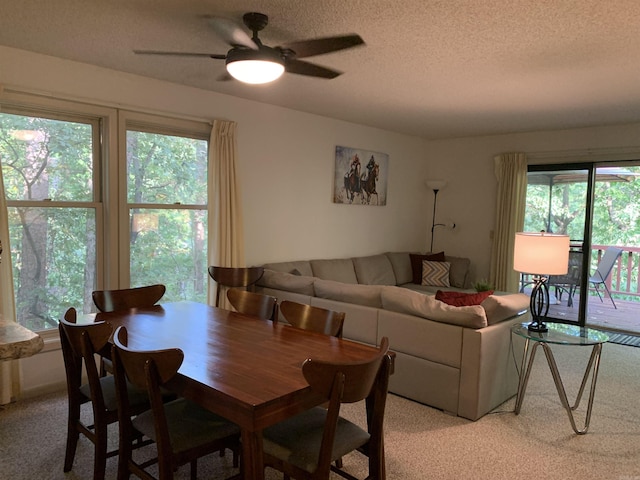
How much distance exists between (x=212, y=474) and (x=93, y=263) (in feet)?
6.91

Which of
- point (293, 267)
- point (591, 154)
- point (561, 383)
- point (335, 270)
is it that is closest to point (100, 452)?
point (561, 383)

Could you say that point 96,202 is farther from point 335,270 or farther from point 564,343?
point 564,343

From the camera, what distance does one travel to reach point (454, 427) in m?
2.98

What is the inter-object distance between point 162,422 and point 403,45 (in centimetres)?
248

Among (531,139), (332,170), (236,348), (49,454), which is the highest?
(531,139)

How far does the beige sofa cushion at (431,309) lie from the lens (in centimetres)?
303

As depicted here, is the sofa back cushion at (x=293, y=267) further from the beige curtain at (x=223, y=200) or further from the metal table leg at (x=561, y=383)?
the metal table leg at (x=561, y=383)

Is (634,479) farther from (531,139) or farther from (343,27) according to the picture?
(531,139)

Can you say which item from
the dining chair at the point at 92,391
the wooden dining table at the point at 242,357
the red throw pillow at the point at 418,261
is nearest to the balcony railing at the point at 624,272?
the red throw pillow at the point at 418,261

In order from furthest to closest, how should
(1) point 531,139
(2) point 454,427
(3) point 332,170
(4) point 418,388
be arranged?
(1) point 531,139 < (3) point 332,170 < (4) point 418,388 < (2) point 454,427

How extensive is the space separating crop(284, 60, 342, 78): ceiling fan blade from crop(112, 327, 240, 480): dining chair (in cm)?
166

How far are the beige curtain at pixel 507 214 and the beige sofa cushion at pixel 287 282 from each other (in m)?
3.09

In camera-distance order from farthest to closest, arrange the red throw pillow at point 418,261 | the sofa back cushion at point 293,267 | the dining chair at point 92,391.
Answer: the red throw pillow at point 418,261 → the sofa back cushion at point 293,267 → the dining chair at point 92,391

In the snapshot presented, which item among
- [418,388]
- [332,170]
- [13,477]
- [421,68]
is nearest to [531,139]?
[332,170]
